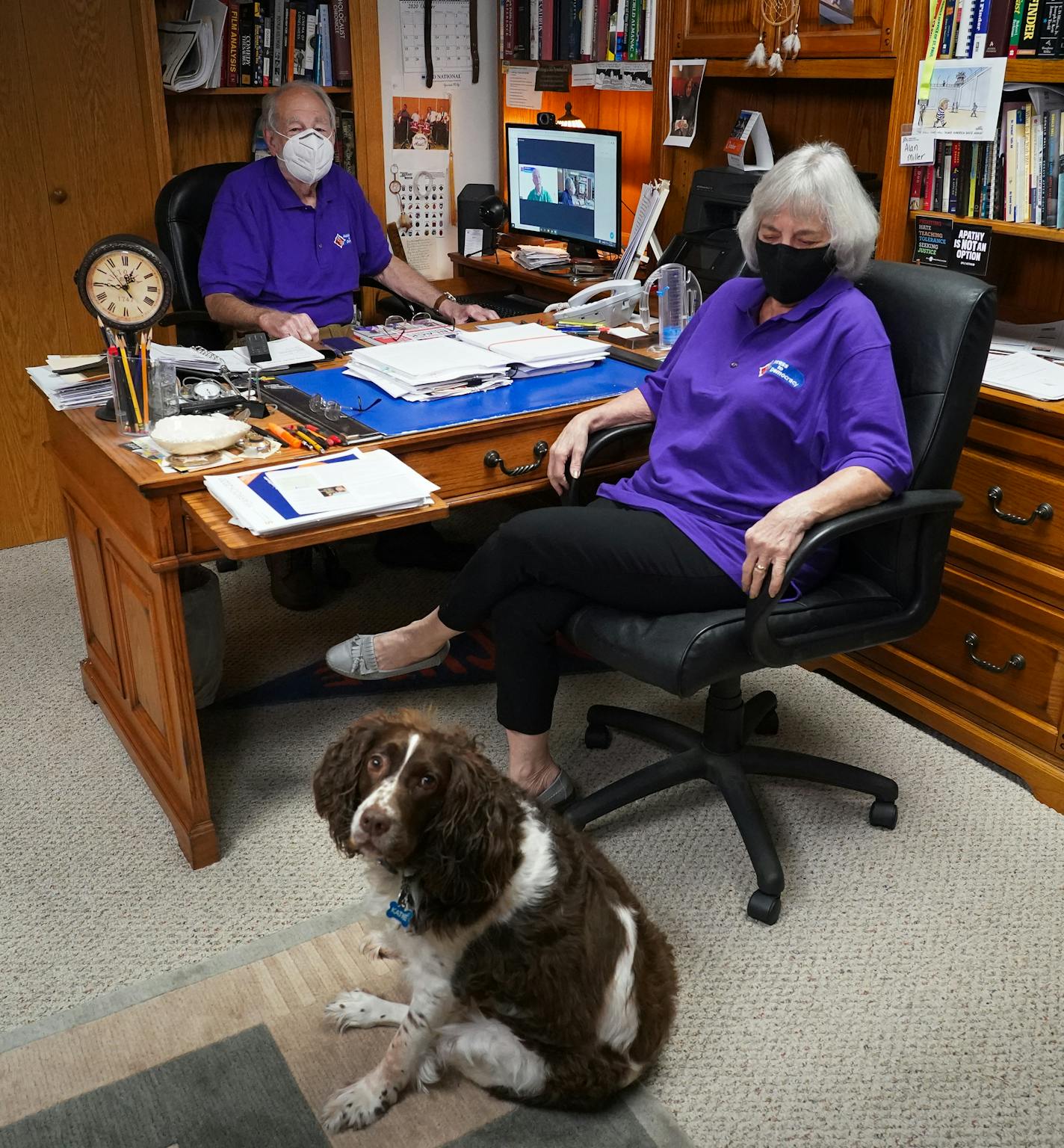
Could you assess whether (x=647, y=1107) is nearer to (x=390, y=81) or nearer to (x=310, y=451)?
(x=310, y=451)

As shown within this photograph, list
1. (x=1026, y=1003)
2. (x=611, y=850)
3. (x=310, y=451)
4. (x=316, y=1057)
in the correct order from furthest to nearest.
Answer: (x=611, y=850)
(x=310, y=451)
(x=1026, y=1003)
(x=316, y=1057)

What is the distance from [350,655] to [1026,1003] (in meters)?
1.34

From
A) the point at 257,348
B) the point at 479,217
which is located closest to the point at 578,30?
the point at 479,217

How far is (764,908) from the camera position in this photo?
198 centimetres

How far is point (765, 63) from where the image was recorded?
2.83 meters

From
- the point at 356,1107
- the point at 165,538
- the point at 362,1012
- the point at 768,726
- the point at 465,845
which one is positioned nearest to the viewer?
→ the point at 465,845

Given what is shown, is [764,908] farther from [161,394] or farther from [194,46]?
[194,46]

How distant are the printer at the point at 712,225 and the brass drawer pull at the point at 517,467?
2.89ft

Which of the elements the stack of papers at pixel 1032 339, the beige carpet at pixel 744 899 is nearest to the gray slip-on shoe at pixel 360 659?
the beige carpet at pixel 744 899

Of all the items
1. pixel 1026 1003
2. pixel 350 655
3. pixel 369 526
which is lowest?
pixel 1026 1003

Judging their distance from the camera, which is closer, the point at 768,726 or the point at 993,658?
the point at 993,658

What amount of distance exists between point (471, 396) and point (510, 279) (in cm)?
171

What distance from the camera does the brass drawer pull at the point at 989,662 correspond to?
234cm

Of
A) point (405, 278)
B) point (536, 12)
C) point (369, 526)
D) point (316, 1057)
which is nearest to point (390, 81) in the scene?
point (536, 12)
